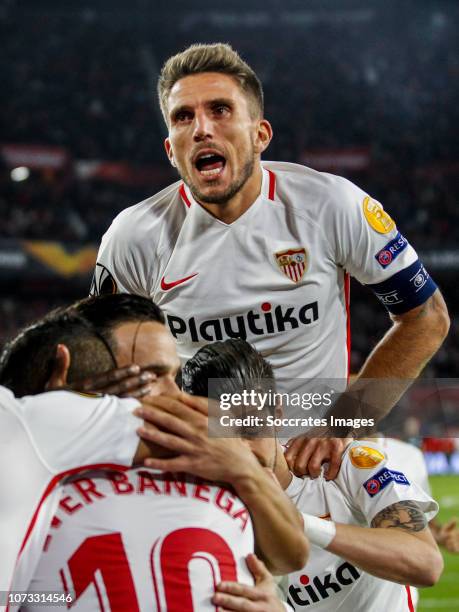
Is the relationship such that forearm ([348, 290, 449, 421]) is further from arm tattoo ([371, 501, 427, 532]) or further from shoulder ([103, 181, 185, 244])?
shoulder ([103, 181, 185, 244])

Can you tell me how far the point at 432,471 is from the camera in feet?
49.0

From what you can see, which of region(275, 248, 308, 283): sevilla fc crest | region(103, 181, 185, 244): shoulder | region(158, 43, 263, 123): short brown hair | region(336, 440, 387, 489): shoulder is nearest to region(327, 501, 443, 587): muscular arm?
region(336, 440, 387, 489): shoulder

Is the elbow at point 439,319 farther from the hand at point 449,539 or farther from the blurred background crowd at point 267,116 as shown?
the blurred background crowd at point 267,116

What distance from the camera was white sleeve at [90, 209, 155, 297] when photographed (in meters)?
3.50

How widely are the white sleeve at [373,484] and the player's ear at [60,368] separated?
1.19m

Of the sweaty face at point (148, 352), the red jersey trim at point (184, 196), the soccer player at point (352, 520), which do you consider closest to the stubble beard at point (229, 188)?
the red jersey trim at point (184, 196)

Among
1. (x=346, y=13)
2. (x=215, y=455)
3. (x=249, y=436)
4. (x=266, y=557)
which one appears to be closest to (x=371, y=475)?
(x=249, y=436)

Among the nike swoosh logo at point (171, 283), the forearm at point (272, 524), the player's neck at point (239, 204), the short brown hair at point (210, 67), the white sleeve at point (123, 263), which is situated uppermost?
the short brown hair at point (210, 67)

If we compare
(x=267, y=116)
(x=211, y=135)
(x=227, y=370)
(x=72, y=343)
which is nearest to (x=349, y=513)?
(x=227, y=370)

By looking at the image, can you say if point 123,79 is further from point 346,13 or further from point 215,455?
point 215,455

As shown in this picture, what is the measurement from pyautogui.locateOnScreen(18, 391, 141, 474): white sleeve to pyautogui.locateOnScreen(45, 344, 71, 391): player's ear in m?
0.16

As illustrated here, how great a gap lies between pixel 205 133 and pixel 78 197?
19537 millimetres

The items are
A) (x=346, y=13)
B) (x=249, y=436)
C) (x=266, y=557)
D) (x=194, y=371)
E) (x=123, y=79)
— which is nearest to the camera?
(x=266, y=557)

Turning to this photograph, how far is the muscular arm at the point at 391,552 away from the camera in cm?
247
